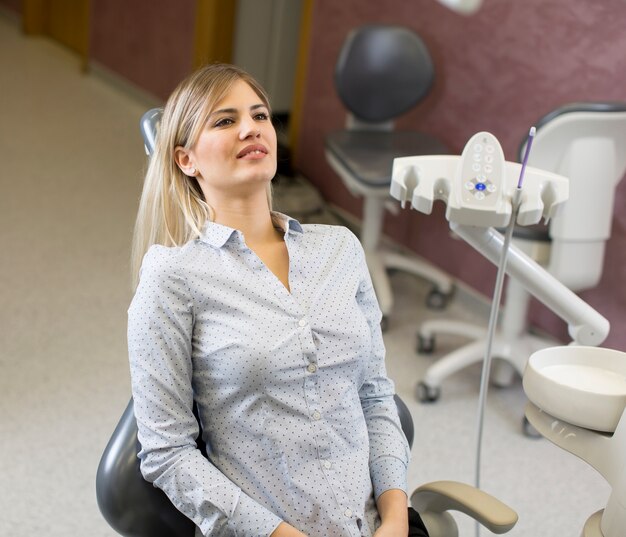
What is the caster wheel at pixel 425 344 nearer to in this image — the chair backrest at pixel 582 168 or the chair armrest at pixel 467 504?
the chair backrest at pixel 582 168

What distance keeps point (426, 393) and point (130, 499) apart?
157cm

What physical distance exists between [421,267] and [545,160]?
919mm

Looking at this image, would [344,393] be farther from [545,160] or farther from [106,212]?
[106,212]

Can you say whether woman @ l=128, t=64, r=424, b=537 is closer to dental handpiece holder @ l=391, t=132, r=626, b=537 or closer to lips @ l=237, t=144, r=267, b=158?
lips @ l=237, t=144, r=267, b=158

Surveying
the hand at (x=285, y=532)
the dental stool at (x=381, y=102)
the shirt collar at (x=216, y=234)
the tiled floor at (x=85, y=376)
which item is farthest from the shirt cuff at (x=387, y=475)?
the dental stool at (x=381, y=102)

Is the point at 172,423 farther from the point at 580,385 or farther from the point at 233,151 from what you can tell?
the point at 580,385

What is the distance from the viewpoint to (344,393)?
5.41 ft

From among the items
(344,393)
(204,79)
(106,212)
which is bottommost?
(106,212)

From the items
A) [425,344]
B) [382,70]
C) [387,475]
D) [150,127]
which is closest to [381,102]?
[382,70]

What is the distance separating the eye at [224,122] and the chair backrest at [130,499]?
1.64 ft

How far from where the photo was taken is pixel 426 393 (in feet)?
9.95

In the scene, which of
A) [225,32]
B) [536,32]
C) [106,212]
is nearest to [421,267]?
[536,32]

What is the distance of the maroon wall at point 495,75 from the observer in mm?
3117

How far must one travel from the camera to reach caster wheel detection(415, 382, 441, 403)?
9.93 feet
